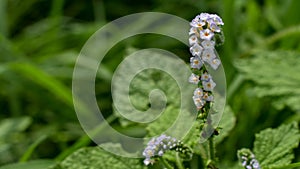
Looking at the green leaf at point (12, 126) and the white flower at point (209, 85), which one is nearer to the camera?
the white flower at point (209, 85)

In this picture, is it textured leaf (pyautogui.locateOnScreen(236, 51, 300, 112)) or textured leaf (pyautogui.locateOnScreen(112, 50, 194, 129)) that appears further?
textured leaf (pyautogui.locateOnScreen(236, 51, 300, 112))

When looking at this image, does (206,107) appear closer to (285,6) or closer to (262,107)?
(262,107)

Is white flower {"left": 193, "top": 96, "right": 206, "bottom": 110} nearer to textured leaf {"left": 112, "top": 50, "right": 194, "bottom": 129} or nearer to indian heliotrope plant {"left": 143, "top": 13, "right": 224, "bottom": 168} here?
indian heliotrope plant {"left": 143, "top": 13, "right": 224, "bottom": 168}

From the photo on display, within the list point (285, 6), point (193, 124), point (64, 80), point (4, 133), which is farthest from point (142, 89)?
point (285, 6)

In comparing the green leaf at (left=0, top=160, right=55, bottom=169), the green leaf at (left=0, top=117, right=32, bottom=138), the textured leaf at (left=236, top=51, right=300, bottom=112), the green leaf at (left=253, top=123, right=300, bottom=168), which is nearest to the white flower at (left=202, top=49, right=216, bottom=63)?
the green leaf at (left=253, top=123, right=300, bottom=168)

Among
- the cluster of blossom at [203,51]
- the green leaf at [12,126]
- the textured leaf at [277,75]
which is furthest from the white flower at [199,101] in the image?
the green leaf at [12,126]

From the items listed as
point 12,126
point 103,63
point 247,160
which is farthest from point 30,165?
point 103,63

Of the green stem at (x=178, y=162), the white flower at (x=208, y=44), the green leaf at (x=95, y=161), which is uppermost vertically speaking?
the white flower at (x=208, y=44)

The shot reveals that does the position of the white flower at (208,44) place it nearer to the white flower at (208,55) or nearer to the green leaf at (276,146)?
the white flower at (208,55)
